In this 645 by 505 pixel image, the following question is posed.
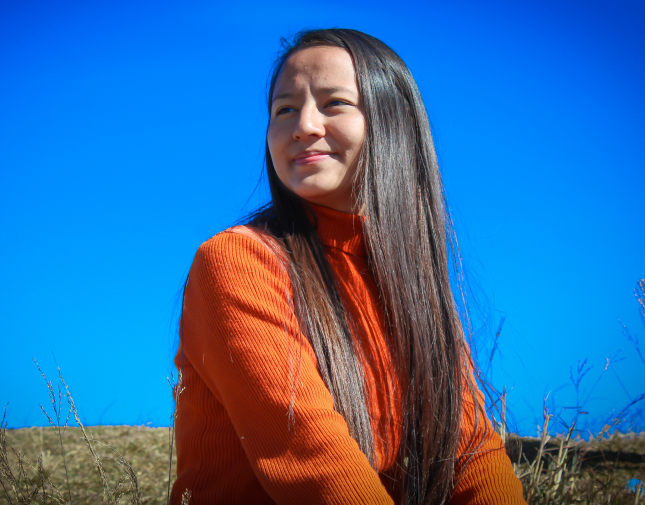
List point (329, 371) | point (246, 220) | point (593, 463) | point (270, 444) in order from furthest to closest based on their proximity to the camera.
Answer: point (593, 463) → point (246, 220) → point (329, 371) → point (270, 444)

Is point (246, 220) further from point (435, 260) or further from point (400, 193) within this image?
point (435, 260)

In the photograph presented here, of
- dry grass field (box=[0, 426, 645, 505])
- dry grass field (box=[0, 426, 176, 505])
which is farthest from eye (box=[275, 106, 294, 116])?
dry grass field (box=[0, 426, 176, 505])

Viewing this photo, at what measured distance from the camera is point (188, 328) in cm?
152

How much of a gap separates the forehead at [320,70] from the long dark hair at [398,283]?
0.04 meters

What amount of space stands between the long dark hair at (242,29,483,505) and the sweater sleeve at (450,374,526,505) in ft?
0.08

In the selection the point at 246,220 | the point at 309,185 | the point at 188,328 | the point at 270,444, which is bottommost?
the point at 270,444

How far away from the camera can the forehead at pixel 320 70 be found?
1.68m

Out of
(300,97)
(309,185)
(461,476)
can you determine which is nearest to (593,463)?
(461,476)

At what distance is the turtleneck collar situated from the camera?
1786mm

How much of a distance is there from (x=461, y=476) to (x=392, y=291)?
65 centimetres

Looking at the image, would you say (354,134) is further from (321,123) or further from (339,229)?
(339,229)

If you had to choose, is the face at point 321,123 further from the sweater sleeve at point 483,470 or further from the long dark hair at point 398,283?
the sweater sleeve at point 483,470

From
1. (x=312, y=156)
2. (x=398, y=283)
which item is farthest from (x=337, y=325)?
(x=312, y=156)

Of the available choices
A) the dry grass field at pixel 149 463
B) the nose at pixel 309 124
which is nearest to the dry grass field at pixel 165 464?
the dry grass field at pixel 149 463
